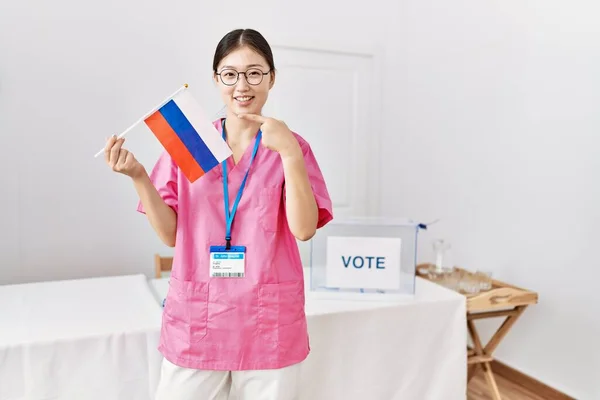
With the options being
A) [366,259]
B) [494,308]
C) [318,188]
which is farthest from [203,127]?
[494,308]

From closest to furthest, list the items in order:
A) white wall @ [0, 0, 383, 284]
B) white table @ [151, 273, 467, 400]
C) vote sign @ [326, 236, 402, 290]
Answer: white table @ [151, 273, 467, 400]
vote sign @ [326, 236, 402, 290]
white wall @ [0, 0, 383, 284]

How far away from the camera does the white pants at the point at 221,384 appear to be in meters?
→ 1.22

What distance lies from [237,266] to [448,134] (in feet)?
7.23

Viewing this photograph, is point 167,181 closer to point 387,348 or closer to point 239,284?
point 239,284

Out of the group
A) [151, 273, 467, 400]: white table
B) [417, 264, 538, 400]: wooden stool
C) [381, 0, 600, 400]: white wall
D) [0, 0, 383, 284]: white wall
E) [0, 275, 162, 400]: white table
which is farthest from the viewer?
[0, 0, 383, 284]: white wall

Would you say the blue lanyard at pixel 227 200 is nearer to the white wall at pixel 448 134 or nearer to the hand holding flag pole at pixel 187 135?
the hand holding flag pole at pixel 187 135

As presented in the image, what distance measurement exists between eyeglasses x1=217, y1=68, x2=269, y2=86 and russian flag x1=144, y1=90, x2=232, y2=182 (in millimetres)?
97

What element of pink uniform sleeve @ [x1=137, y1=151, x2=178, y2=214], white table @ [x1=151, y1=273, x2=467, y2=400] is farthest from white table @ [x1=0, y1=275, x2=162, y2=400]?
pink uniform sleeve @ [x1=137, y1=151, x2=178, y2=214]

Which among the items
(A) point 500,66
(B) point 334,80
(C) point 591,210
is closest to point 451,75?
(A) point 500,66

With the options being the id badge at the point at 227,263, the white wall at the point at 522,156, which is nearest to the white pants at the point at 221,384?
the id badge at the point at 227,263

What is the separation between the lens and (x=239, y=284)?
4.07 feet

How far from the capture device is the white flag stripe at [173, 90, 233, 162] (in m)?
1.24

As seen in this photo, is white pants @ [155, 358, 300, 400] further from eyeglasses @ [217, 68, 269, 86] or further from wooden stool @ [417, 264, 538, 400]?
wooden stool @ [417, 264, 538, 400]

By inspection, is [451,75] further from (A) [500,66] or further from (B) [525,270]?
(B) [525,270]
